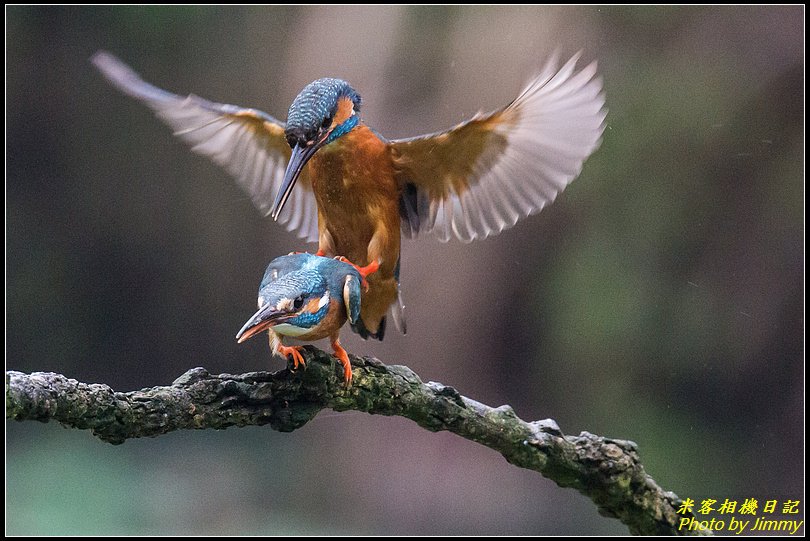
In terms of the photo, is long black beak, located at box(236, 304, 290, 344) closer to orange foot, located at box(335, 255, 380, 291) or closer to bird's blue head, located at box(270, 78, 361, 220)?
bird's blue head, located at box(270, 78, 361, 220)

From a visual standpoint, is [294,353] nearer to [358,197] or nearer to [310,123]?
[310,123]

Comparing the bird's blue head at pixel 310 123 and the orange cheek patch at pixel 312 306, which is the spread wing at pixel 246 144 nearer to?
the bird's blue head at pixel 310 123

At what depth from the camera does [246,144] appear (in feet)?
10.00

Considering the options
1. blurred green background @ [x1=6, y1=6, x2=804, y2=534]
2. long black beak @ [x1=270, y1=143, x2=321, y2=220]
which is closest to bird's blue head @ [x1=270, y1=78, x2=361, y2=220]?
long black beak @ [x1=270, y1=143, x2=321, y2=220]

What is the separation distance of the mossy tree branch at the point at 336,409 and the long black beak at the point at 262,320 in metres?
0.19

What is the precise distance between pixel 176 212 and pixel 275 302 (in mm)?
4679

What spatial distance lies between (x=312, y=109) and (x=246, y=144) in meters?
0.87

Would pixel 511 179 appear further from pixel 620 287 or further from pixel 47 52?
pixel 47 52

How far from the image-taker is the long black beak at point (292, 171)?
2.09 metres

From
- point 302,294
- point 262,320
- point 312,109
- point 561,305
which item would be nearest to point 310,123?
point 312,109

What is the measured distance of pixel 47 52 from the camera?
6422mm

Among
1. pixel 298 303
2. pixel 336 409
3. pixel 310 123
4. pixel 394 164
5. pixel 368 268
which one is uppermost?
pixel 394 164

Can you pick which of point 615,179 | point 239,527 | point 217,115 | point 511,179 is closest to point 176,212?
point 239,527

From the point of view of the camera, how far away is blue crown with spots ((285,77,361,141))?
221 cm
